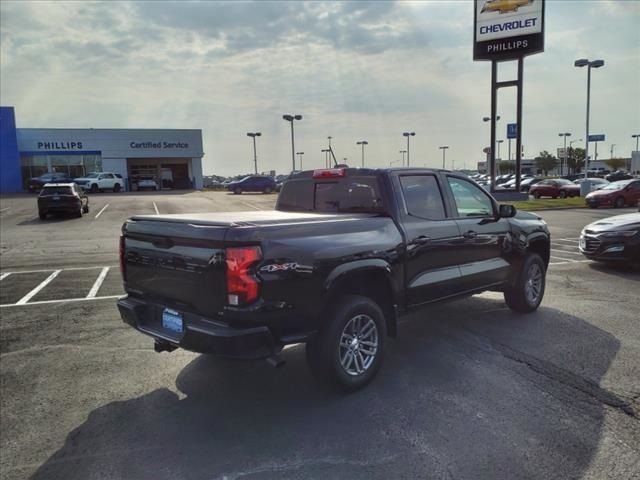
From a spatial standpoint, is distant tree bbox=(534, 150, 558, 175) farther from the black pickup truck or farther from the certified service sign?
the black pickup truck

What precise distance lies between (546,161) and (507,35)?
78350 mm

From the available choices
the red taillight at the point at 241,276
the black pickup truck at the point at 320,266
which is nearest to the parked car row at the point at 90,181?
the black pickup truck at the point at 320,266

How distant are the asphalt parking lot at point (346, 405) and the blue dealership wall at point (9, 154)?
48.0 metres

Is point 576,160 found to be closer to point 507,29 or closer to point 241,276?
point 507,29

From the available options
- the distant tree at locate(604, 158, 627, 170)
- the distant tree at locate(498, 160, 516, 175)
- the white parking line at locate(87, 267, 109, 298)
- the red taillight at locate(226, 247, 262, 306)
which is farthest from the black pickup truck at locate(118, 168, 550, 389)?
the distant tree at locate(604, 158, 627, 170)

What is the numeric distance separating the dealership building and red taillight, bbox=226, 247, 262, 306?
51.1 m

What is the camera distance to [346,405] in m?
3.90

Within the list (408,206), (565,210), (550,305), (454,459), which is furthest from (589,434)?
(565,210)

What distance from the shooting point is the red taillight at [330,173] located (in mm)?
5012

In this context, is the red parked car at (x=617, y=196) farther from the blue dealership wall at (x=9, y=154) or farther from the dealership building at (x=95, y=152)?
the blue dealership wall at (x=9, y=154)

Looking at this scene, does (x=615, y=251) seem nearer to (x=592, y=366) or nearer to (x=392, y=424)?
(x=592, y=366)

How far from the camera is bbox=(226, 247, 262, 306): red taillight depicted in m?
3.33

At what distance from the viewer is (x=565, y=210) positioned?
25109mm

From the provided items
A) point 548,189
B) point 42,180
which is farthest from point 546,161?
point 42,180
